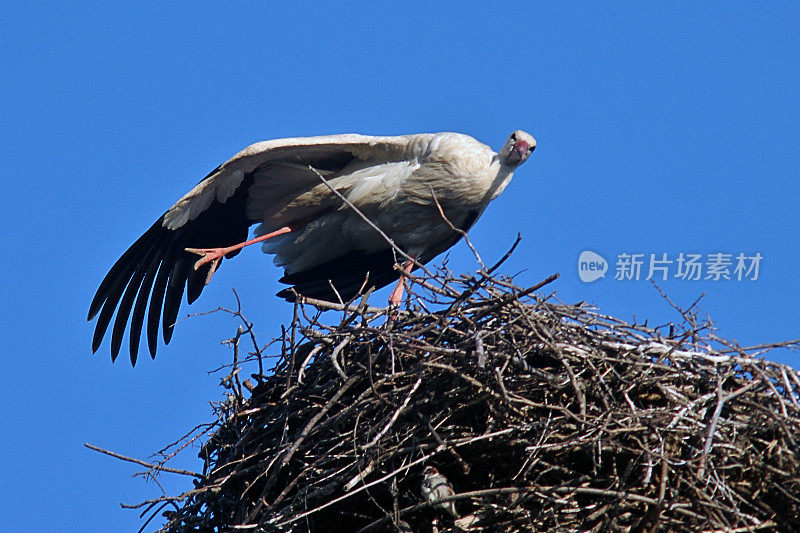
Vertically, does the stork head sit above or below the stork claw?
below

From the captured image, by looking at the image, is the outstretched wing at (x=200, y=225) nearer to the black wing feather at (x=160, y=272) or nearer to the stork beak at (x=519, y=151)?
the black wing feather at (x=160, y=272)

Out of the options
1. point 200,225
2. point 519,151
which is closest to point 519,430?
point 519,151

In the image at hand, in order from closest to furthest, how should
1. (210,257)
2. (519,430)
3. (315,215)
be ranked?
(519,430) → (210,257) → (315,215)

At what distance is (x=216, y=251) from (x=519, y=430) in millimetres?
2695

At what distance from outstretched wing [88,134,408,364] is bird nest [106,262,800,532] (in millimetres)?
1664

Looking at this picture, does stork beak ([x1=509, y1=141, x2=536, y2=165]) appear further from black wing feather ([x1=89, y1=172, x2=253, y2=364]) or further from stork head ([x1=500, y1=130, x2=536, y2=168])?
black wing feather ([x1=89, y1=172, x2=253, y2=364])

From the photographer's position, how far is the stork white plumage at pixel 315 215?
6.20m

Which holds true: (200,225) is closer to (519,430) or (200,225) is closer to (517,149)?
(517,149)

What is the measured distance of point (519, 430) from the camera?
4215 mm

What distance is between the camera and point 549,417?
161 inches

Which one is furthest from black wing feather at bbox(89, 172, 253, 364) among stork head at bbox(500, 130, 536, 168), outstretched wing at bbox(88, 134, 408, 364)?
stork head at bbox(500, 130, 536, 168)

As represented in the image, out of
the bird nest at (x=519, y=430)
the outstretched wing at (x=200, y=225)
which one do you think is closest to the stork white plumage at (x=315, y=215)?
the outstretched wing at (x=200, y=225)

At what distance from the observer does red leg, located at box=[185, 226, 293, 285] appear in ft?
20.6

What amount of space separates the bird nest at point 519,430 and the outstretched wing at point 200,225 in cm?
166
